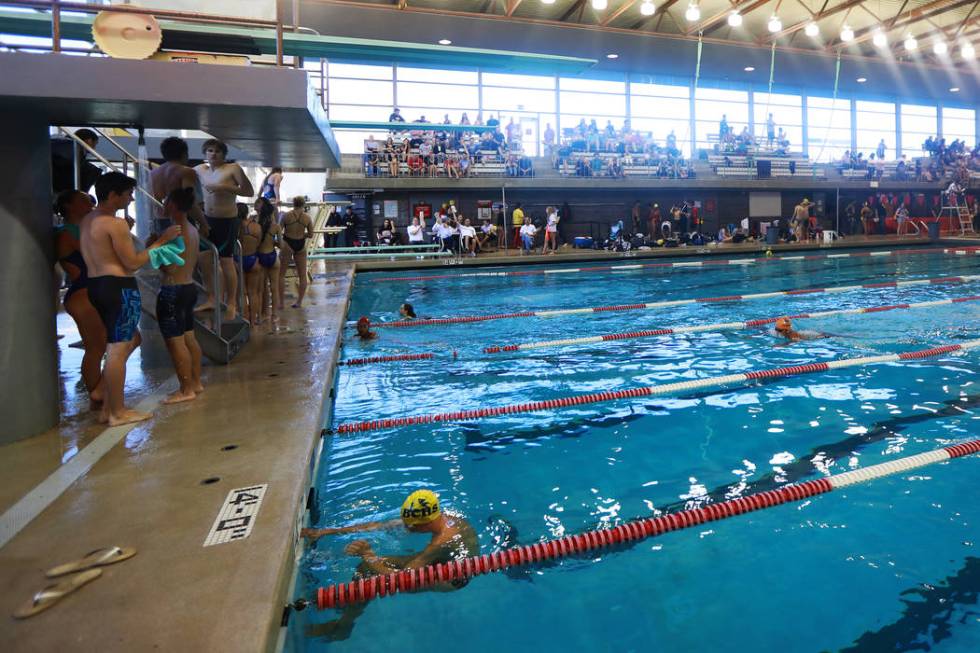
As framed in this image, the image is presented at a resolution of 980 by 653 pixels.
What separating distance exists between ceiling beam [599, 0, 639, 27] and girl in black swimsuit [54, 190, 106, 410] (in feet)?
59.3

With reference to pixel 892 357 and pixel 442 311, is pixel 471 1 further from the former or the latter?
pixel 892 357

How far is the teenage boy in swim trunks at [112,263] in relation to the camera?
328cm

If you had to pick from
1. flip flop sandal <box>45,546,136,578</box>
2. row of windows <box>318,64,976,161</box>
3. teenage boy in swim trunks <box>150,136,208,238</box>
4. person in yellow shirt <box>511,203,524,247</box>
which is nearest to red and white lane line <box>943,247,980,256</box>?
row of windows <box>318,64,976,161</box>

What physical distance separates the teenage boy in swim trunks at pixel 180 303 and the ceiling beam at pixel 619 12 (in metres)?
17.9

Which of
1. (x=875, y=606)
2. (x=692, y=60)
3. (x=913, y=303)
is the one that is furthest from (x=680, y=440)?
(x=692, y=60)

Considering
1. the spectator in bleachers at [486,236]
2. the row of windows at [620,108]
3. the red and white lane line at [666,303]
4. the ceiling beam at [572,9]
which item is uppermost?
the ceiling beam at [572,9]

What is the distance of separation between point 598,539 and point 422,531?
2.42ft

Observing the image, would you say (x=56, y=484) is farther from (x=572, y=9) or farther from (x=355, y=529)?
(x=572, y=9)

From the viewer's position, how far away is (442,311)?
9.41m

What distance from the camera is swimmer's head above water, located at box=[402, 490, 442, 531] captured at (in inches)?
111

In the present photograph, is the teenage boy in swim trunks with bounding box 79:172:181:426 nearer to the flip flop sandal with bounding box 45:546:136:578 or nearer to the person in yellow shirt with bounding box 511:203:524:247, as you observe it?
the flip flop sandal with bounding box 45:546:136:578

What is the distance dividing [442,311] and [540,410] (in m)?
4.89

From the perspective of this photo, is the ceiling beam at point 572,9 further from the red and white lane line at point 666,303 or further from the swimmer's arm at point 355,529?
the swimmer's arm at point 355,529

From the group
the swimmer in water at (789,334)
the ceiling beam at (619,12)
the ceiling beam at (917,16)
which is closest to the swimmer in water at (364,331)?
the swimmer in water at (789,334)
